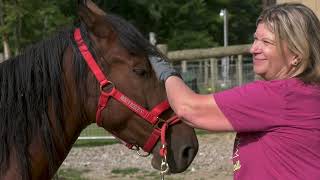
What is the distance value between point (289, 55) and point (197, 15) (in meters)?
42.6

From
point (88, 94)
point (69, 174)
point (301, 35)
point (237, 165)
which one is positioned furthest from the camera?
point (69, 174)

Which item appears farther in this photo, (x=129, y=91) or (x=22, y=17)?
(x=22, y=17)

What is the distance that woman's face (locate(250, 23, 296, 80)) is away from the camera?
2170mm

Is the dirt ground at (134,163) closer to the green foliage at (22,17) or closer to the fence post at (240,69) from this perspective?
the fence post at (240,69)

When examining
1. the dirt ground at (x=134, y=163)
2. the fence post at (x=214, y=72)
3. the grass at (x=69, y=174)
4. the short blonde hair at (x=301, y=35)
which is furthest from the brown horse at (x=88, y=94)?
the fence post at (x=214, y=72)

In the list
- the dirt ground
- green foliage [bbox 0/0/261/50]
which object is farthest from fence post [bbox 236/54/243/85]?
green foliage [bbox 0/0/261/50]

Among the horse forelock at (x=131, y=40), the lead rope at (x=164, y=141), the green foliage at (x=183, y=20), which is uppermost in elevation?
the horse forelock at (x=131, y=40)

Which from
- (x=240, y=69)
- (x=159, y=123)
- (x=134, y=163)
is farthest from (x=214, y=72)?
(x=159, y=123)

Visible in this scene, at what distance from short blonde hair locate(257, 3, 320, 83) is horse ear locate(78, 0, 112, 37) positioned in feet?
2.98

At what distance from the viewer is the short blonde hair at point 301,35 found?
2.12 m

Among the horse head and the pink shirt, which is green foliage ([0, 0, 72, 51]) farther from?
the pink shirt

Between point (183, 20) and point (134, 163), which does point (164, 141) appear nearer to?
point (134, 163)

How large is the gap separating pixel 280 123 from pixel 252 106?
0.40 feet

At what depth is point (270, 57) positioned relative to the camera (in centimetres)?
219
